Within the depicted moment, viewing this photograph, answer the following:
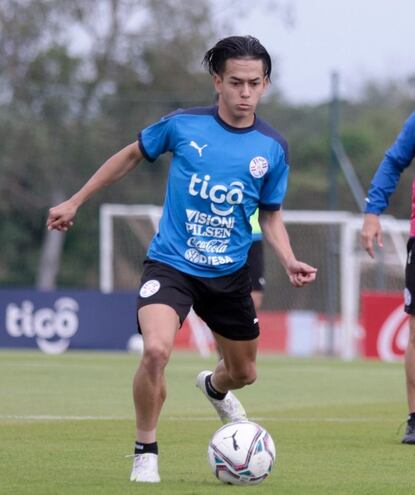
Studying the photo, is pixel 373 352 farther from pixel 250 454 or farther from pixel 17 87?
pixel 250 454

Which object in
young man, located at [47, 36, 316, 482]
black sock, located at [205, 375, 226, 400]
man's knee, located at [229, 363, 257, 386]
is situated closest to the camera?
young man, located at [47, 36, 316, 482]

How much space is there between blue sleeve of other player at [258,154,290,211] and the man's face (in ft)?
1.10

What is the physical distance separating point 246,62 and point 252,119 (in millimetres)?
331

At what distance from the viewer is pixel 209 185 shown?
7719 millimetres

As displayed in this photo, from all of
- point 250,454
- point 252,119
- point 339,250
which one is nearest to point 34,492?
point 250,454

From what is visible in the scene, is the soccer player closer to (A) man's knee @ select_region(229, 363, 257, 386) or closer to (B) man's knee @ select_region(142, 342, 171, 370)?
(A) man's knee @ select_region(229, 363, 257, 386)

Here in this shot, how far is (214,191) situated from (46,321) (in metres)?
17.4

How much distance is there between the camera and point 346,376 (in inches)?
708

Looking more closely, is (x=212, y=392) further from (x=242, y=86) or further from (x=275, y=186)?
(x=242, y=86)

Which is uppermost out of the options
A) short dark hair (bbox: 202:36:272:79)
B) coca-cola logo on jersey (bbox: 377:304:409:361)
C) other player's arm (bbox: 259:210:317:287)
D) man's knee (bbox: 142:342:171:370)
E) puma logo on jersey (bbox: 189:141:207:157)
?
short dark hair (bbox: 202:36:272:79)

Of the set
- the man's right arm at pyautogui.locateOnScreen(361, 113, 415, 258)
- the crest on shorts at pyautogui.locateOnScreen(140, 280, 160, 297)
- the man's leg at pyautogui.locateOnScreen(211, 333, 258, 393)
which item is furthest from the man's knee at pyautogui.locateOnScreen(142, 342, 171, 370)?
the man's right arm at pyautogui.locateOnScreen(361, 113, 415, 258)

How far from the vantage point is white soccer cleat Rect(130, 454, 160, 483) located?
7242 mm

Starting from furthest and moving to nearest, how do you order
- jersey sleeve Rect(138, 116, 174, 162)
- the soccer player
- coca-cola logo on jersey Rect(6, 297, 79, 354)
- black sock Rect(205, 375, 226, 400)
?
1. coca-cola logo on jersey Rect(6, 297, 79, 354)
2. black sock Rect(205, 375, 226, 400)
3. the soccer player
4. jersey sleeve Rect(138, 116, 174, 162)

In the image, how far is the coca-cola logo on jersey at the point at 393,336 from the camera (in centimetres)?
2334
